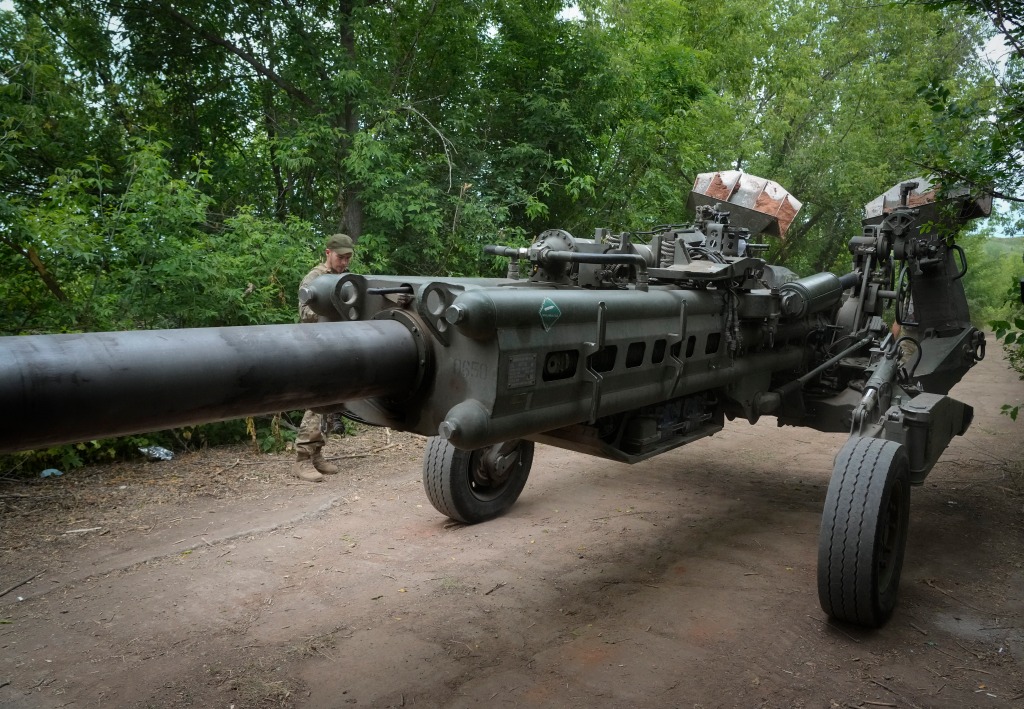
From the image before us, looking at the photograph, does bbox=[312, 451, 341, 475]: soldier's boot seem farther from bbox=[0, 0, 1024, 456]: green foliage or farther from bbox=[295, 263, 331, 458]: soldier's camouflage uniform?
bbox=[0, 0, 1024, 456]: green foliage

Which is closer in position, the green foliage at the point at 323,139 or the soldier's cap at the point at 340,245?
the soldier's cap at the point at 340,245

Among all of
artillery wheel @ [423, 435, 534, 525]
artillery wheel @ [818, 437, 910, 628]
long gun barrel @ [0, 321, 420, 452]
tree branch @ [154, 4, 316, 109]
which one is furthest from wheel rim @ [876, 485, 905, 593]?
tree branch @ [154, 4, 316, 109]

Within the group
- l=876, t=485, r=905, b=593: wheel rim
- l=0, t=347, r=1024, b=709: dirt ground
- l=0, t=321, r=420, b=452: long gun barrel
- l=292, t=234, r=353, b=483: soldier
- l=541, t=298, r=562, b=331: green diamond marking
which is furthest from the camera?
l=292, t=234, r=353, b=483: soldier

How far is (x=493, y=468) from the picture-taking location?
5.75m

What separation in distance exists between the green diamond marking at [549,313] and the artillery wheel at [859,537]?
6.36 feet

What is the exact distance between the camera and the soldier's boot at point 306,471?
686cm

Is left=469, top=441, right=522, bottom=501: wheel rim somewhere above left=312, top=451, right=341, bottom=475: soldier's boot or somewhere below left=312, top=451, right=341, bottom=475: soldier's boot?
above

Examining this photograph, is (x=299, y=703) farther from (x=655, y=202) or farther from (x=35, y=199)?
(x=655, y=202)

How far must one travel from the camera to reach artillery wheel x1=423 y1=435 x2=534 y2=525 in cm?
548

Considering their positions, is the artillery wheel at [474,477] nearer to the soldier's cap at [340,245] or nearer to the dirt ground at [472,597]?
the dirt ground at [472,597]

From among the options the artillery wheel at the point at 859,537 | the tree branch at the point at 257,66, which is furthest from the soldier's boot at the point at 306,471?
the tree branch at the point at 257,66

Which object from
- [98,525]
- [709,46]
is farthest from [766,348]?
[709,46]

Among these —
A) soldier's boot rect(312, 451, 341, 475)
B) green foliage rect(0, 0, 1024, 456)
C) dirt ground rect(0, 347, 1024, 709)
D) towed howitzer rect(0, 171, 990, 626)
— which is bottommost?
dirt ground rect(0, 347, 1024, 709)

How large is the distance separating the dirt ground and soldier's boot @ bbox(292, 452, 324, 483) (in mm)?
Result: 177
